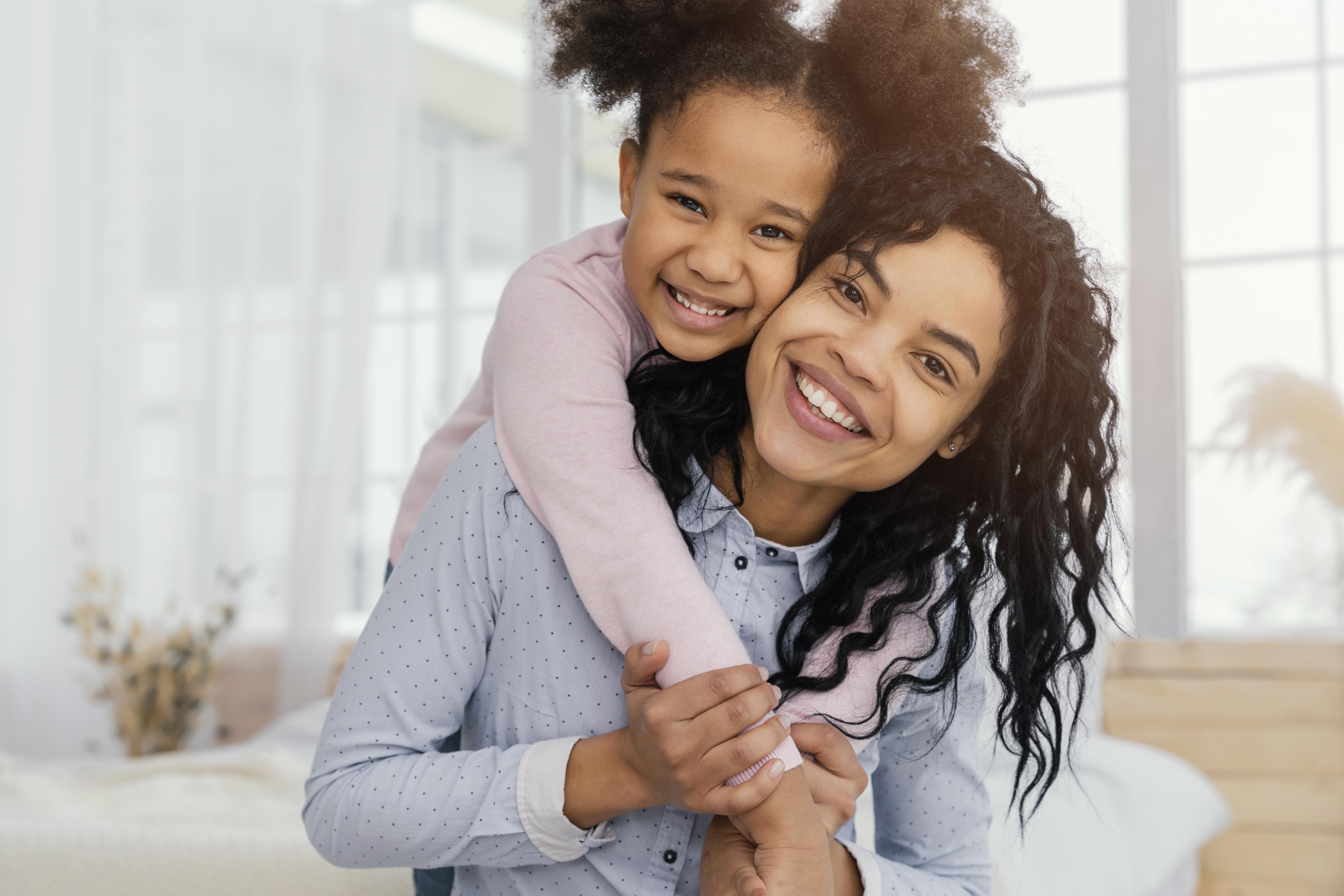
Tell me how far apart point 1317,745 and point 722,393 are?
7.71 ft

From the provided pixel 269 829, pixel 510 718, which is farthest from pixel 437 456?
pixel 269 829

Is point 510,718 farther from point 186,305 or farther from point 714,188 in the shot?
point 186,305

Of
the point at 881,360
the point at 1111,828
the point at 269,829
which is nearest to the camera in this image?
the point at 881,360

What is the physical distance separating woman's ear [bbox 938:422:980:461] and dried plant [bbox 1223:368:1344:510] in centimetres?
194

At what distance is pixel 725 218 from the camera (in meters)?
1.10

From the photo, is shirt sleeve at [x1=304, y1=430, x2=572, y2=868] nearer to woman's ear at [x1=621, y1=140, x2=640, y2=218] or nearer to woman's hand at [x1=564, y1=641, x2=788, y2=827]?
woman's hand at [x1=564, y1=641, x2=788, y2=827]

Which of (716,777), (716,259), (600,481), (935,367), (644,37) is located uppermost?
(644,37)

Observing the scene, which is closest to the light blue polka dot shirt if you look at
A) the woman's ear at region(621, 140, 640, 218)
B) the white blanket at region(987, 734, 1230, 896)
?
the woman's ear at region(621, 140, 640, 218)

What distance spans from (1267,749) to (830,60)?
7.85 feet

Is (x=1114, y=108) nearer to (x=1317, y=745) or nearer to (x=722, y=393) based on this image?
(x=1317, y=745)

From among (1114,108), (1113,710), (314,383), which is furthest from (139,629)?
(1114,108)

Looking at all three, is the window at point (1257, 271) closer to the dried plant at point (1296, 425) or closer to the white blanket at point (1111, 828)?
the dried plant at point (1296, 425)

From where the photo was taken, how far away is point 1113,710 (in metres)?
2.78

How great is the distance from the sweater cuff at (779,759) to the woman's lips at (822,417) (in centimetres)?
27
